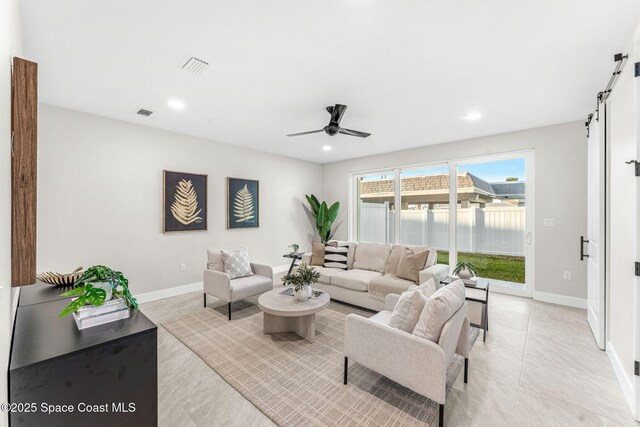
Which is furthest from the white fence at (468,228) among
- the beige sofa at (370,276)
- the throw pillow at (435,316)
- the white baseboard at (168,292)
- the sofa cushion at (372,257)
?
the white baseboard at (168,292)

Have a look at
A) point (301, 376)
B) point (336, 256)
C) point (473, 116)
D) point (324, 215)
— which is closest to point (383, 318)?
point (301, 376)

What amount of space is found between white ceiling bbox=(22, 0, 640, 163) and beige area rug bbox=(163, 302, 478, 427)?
8.69 feet

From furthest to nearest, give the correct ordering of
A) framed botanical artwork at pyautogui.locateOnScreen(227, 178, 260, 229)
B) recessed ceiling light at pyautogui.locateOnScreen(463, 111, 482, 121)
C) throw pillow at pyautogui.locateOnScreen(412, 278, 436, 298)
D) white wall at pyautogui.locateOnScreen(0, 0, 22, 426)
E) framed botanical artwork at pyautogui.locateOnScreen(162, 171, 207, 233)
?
framed botanical artwork at pyautogui.locateOnScreen(227, 178, 260, 229) < framed botanical artwork at pyautogui.locateOnScreen(162, 171, 207, 233) < recessed ceiling light at pyautogui.locateOnScreen(463, 111, 482, 121) < throw pillow at pyautogui.locateOnScreen(412, 278, 436, 298) < white wall at pyautogui.locateOnScreen(0, 0, 22, 426)

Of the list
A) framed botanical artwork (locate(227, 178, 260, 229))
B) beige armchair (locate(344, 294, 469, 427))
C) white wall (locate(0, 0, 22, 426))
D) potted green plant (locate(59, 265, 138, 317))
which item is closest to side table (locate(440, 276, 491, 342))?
beige armchair (locate(344, 294, 469, 427))

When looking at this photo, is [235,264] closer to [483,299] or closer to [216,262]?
[216,262]

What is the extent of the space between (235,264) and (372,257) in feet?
6.69

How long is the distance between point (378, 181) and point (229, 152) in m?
3.25

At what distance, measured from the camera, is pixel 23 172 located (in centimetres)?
112

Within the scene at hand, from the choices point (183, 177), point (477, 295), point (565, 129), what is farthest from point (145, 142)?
point (565, 129)

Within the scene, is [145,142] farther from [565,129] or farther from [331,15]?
[565,129]

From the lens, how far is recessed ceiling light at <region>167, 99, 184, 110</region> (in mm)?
3207

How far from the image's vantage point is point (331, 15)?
1.82 m

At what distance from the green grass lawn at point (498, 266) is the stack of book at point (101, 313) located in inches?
199

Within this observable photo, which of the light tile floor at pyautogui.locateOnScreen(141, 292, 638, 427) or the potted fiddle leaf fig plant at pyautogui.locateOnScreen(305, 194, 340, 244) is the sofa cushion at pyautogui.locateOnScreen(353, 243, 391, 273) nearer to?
the light tile floor at pyautogui.locateOnScreen(141, 292, 638, 427)
